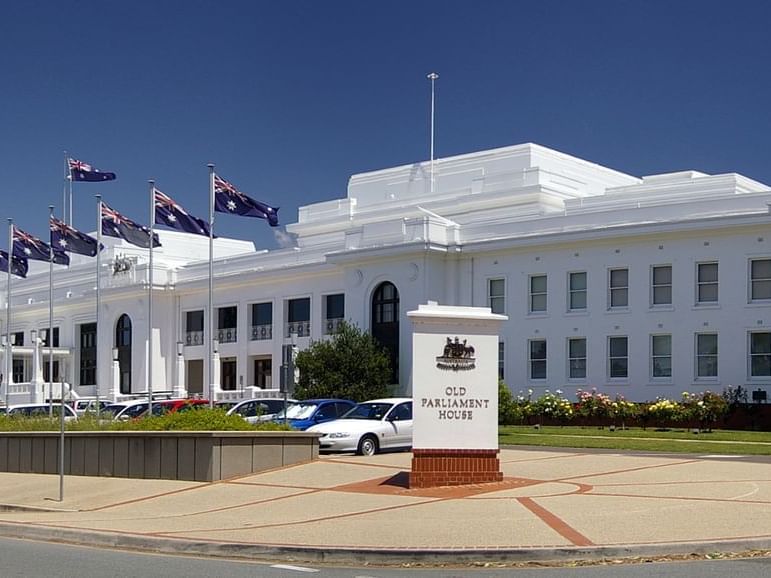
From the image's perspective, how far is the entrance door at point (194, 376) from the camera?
64.4 m

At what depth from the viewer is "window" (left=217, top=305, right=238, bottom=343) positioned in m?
61.4

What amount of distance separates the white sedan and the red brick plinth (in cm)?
716

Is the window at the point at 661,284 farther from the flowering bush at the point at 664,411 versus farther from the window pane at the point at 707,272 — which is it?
the flowering bush at the point at 664,411

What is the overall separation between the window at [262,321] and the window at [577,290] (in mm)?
17960

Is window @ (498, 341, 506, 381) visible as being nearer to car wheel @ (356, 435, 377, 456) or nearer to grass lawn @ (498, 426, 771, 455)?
grass lawn @ (498, 426, 771, 455)

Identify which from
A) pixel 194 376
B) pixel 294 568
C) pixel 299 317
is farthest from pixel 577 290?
pixel 294 568

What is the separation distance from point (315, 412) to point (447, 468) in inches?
489

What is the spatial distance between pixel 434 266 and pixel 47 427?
26.2 metres

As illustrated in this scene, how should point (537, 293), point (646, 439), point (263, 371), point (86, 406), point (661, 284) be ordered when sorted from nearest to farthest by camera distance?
1. point (646, 439)
2. point (661, 284)
3. point (86, 406)
4. point (537, 293)
5. point (263, 371)

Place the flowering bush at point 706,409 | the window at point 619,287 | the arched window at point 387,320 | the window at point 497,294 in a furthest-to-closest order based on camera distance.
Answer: the arched window at point 387,320 < the window at point 497,294 < the window at point 619,287 < the flowering bush at point 706,409

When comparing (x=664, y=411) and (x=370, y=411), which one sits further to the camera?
(x=664, y=411)

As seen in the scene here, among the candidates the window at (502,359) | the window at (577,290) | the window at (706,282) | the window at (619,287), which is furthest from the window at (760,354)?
the window at (502,359)

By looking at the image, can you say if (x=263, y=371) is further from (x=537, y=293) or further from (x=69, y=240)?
(x=537, y=293)

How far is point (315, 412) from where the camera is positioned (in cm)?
3123
